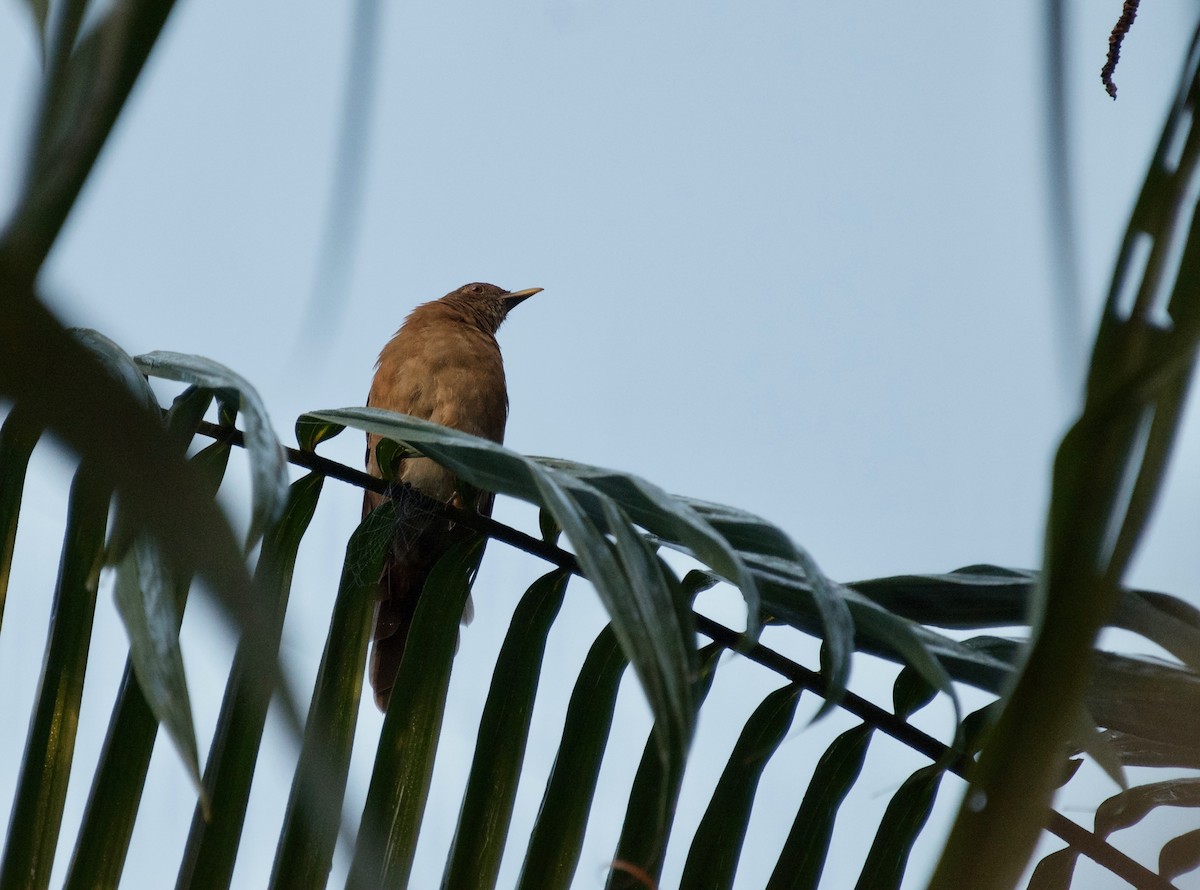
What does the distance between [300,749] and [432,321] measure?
11.9 ft

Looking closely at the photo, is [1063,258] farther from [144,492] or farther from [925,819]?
[925,819]

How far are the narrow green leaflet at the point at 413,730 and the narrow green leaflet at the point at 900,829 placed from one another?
420 millimetres

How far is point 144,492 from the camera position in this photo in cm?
18

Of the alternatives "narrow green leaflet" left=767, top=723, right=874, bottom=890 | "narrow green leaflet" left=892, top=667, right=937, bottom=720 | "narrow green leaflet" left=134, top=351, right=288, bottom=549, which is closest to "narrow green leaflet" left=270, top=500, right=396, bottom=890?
"narrow green leaflet" left=134, top=351, right=288, bottom=549

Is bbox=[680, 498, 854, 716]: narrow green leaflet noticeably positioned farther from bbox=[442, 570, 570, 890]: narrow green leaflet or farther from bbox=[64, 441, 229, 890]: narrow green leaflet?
bbox=[64, 441, 229, 890]: narrow green leaflet

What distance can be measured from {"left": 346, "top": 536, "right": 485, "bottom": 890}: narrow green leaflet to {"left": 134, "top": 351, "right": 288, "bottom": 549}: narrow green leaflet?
30cm

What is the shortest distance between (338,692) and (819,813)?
0.46m

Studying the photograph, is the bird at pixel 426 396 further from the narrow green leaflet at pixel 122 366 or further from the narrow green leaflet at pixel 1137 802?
the narrow green leaflet at pixel 1137 802

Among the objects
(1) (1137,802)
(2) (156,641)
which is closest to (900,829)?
(1) (1137,802)

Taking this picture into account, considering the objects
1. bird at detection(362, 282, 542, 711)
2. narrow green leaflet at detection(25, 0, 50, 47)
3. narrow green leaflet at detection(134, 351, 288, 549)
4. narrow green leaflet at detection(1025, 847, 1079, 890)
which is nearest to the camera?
narrow green leaflet at detection(25, 0, 50, 47)

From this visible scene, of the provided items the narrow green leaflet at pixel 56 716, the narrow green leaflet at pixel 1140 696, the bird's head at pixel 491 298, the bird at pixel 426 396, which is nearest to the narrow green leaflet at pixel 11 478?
the narrow green leaflet at pixel 56 716

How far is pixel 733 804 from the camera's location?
1.07m

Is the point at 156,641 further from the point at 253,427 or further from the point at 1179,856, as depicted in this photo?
the point at 1179,856

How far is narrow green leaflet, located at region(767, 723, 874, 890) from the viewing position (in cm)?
106
